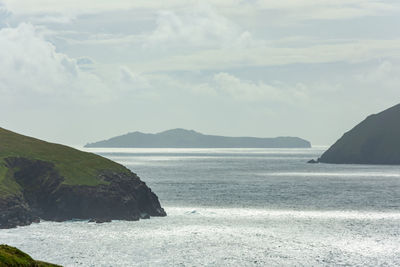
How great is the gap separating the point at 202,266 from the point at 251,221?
1697 inches

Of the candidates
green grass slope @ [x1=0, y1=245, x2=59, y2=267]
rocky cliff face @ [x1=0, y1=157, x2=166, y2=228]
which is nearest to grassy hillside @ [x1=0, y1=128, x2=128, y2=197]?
rocky cliff face @ [x1=0, y1=157, x2=166, y2=228]

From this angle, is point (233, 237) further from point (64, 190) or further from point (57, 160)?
point (57, 160)

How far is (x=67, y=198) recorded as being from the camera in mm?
118062

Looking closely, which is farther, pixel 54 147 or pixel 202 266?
pixel 54 147

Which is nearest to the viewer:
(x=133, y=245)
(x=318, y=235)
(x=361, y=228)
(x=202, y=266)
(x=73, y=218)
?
(x=202, y=266)

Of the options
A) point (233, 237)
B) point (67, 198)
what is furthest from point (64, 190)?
point (233, 237)

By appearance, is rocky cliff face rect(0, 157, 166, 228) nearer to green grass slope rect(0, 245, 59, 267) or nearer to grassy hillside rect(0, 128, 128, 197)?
grassy hillside rect(0, 128, 128, 197)

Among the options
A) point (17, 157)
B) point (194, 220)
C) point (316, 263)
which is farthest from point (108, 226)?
point (316, 263)

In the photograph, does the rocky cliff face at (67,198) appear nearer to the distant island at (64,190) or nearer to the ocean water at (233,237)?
the distant island at (64,190)

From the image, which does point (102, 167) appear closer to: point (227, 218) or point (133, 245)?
point (227, 218)

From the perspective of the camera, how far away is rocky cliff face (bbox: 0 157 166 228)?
11388 cm

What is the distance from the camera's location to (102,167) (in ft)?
443

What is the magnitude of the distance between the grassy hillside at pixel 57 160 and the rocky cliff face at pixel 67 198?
1.99 m

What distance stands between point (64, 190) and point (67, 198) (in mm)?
2219
